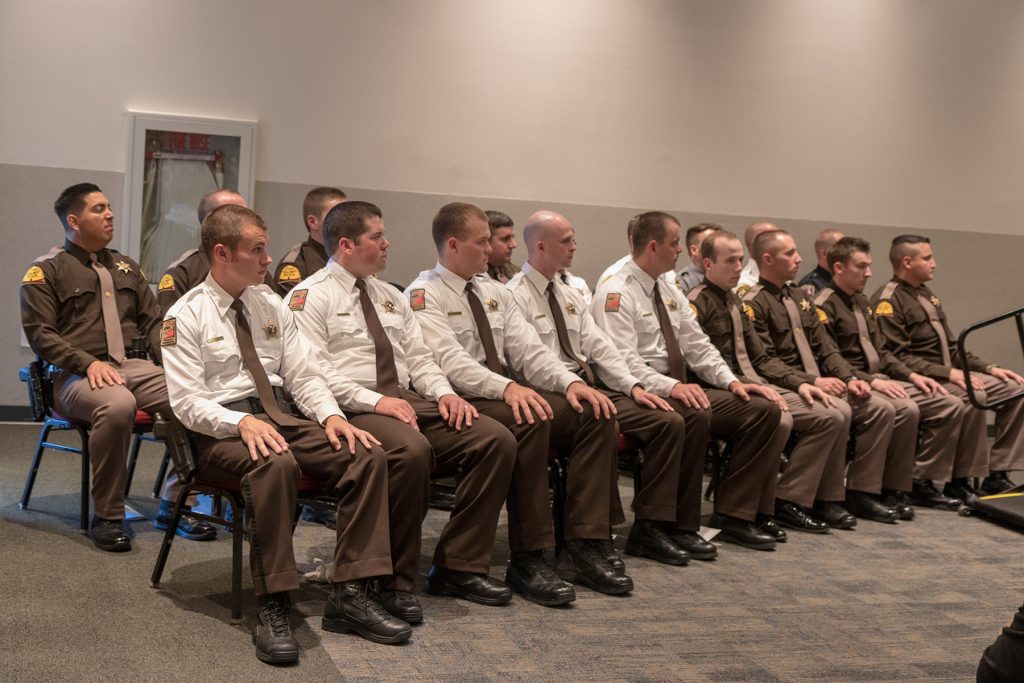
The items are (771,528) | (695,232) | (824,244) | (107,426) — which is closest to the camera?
(107,426)

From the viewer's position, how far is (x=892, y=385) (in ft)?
18.6

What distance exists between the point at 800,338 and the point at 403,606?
294 cm

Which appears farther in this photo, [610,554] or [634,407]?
[634,407]

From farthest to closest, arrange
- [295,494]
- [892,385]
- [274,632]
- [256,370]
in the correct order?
[892,385]
[256,370]
[295,494]
[274,632]

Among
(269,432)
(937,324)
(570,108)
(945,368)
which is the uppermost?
(570,108)

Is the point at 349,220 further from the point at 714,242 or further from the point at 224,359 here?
the point at 714,242

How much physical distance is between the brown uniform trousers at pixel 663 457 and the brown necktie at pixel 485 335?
0.56 m

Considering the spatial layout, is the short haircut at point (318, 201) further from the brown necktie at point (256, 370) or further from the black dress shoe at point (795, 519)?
the black dress shoe at point (795, 519)

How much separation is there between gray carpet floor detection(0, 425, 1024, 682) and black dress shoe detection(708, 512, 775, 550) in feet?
0.24

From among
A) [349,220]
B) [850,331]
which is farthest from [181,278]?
[850,331]

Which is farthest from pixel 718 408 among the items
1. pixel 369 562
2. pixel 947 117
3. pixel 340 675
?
pixel 947 117

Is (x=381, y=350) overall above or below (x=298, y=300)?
below

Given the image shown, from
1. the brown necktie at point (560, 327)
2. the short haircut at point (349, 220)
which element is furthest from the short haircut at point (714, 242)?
the short haircut at point (349, 220)

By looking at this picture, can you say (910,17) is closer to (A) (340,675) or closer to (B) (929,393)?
(B) (929,393)
